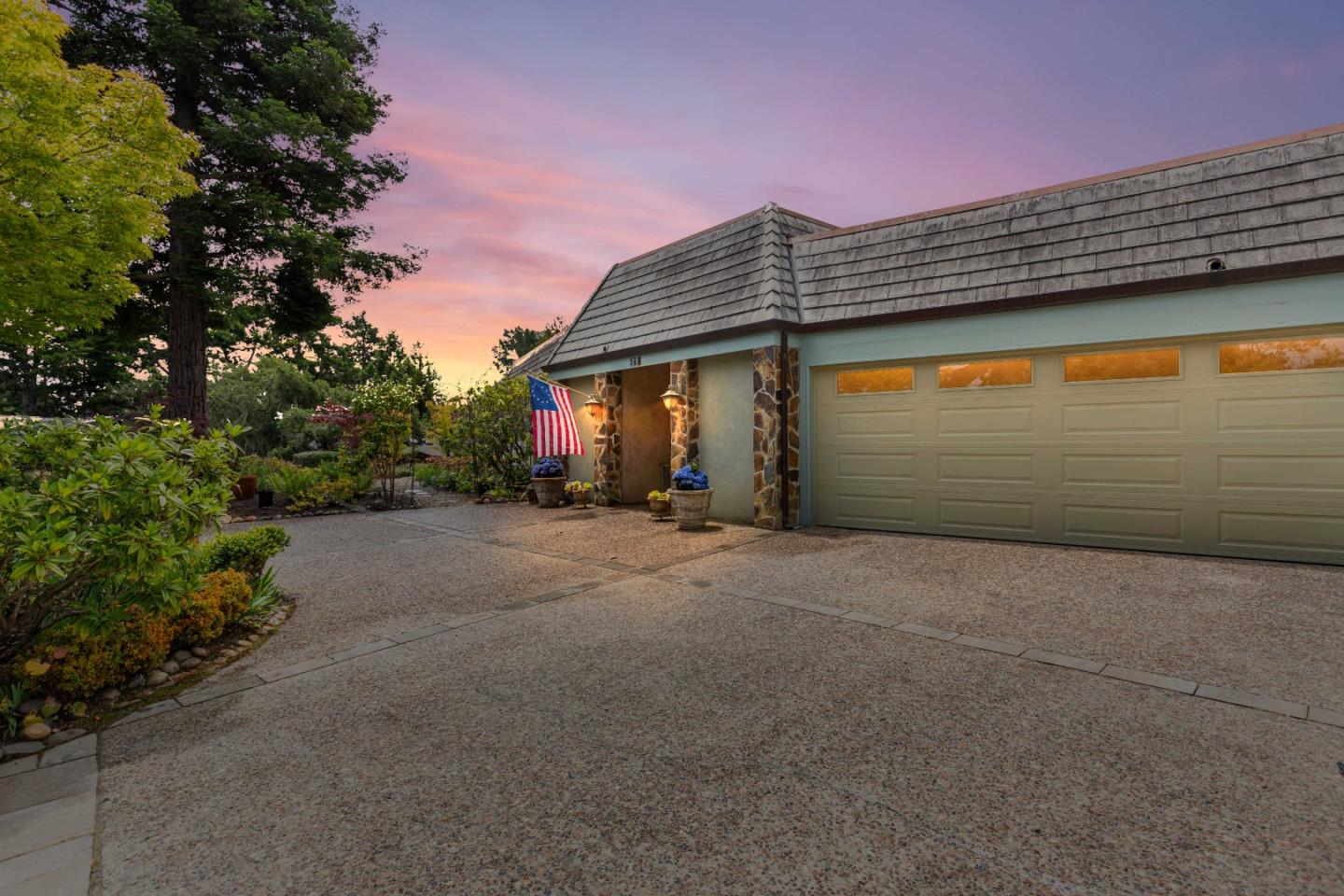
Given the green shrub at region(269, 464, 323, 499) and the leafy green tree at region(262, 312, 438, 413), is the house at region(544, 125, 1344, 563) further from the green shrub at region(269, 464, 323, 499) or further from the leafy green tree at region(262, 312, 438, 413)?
the leafy green tree at region(262, 312, 438, 413)

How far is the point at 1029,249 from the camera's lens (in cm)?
Result: 814

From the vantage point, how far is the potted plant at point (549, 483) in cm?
1290

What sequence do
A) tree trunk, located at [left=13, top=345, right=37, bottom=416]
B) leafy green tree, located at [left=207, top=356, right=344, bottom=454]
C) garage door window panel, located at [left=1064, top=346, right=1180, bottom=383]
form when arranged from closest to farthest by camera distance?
garage door window panel, located at [left=1064, top=346, right=1180, bottom=383] → tree trunk, located at [left=13, top=345, right=37, bottom=416] → leafy green tree, located at [left=207, top=356, right=344, bottom=454]

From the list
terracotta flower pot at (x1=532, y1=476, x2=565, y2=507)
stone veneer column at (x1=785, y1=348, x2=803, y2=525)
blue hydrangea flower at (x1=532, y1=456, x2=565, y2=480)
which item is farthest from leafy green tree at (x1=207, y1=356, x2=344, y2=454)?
stone veneer column at (x1=785, y1=348, x2=803, y2=525)

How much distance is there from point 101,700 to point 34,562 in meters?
1.47

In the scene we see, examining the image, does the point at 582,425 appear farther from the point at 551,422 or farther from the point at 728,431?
the point at 728,431

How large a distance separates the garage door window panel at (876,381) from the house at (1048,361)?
0.10 ft

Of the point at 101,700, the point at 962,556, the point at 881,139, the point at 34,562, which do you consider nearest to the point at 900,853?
the point at 34,562

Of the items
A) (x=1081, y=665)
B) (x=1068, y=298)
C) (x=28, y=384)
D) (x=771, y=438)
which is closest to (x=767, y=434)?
(x=771, y=438)

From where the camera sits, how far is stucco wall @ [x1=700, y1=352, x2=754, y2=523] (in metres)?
10.1

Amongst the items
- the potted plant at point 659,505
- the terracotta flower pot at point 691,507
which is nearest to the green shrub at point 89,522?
the terracotta flower pot at point 691,507

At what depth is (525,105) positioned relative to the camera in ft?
31.6

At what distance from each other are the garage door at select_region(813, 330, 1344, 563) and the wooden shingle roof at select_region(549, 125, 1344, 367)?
35.2 inches

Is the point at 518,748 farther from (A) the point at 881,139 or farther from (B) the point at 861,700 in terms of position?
(A) the point at 881,139
